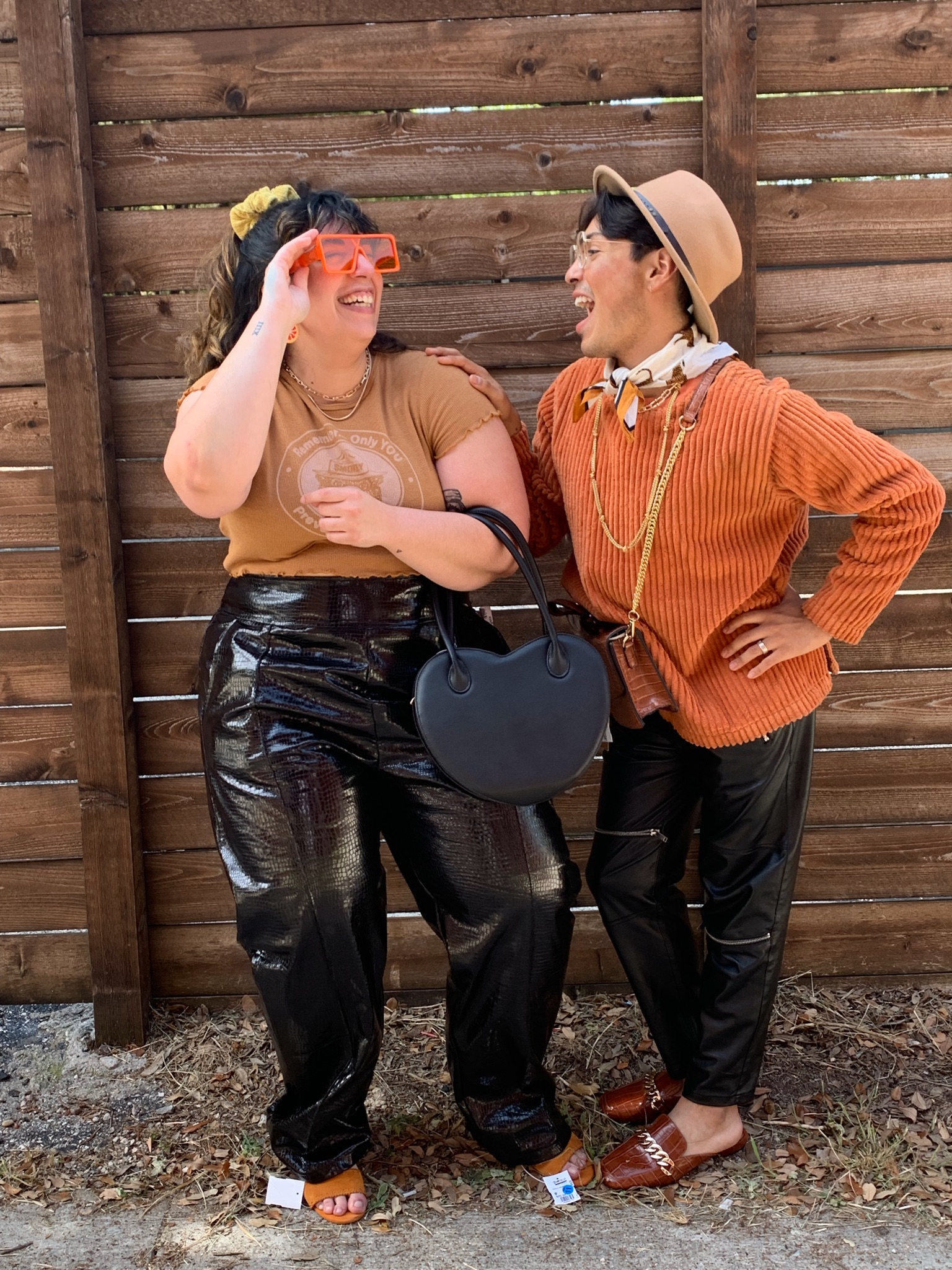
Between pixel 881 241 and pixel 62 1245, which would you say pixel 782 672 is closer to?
pixel 881 241

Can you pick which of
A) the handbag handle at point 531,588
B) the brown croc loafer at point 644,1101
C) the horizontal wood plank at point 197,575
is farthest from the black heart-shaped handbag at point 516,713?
the brown croc loafer at point 644,1101

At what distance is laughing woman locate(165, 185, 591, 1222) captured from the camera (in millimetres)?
2137

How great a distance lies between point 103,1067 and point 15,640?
1121 millimetres

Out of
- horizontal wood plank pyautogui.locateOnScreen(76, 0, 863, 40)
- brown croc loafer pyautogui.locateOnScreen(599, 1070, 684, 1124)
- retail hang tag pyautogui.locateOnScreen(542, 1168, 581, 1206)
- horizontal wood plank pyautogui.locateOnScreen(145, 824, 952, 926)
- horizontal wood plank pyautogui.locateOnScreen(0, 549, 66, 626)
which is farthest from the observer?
horizontal wood plank pyautogui.locateOnScreen(145, 824, 952, 926)

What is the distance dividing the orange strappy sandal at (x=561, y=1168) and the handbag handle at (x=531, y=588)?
104 cm

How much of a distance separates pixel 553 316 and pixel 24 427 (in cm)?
137

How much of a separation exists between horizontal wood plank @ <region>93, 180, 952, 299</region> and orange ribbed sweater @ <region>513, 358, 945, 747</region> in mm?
580

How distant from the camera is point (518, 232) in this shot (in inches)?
107

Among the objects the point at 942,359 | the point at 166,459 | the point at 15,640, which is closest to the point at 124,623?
the point at 15,640

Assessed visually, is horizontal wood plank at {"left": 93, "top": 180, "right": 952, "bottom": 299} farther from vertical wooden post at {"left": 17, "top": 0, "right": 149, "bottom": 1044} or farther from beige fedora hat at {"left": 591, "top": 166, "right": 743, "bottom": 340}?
beige fedora hat at {"left": 591, "top": 166, "right": 743, "bottom": 340}

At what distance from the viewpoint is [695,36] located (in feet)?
8.71

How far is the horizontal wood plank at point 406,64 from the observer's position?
2.65 metres

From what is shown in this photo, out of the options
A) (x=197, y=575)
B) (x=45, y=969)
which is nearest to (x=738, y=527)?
(x=197, y=575)

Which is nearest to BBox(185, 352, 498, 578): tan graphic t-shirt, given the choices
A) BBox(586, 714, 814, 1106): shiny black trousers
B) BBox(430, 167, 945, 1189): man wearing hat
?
BBox(430, 167, 945, 1189): man wearing hat
